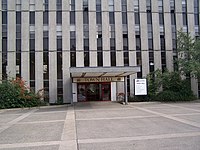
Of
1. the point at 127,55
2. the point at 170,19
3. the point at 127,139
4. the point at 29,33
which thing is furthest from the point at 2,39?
the point at 127,139

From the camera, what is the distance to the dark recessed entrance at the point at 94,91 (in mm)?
25938

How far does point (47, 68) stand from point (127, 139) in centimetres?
2018

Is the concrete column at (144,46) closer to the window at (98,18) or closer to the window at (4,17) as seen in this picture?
the window at (98,18)

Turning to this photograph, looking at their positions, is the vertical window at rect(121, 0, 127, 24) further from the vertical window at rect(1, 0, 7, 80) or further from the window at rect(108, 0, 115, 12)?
the vertical window at rect(1, 0, 7, 80)

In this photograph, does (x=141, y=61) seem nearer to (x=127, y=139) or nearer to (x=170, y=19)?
(x=170, y=19)

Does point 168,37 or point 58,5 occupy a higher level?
point 58,5

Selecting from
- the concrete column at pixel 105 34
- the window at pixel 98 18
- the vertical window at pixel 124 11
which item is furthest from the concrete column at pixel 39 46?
the vertical window at pixel 124 11

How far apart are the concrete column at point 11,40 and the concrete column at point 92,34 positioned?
877 cm

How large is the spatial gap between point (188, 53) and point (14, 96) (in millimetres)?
18643

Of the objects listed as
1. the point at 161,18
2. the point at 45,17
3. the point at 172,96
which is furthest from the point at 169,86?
the point at 45,17

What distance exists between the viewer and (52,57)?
25.9 metres

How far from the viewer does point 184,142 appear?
6.72 m

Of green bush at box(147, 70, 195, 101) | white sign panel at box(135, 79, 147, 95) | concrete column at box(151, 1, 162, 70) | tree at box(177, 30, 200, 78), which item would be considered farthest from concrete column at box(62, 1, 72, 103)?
tree at box(177, 30, 200, 78)

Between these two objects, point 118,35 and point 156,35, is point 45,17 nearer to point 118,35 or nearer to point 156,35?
point 118,35
